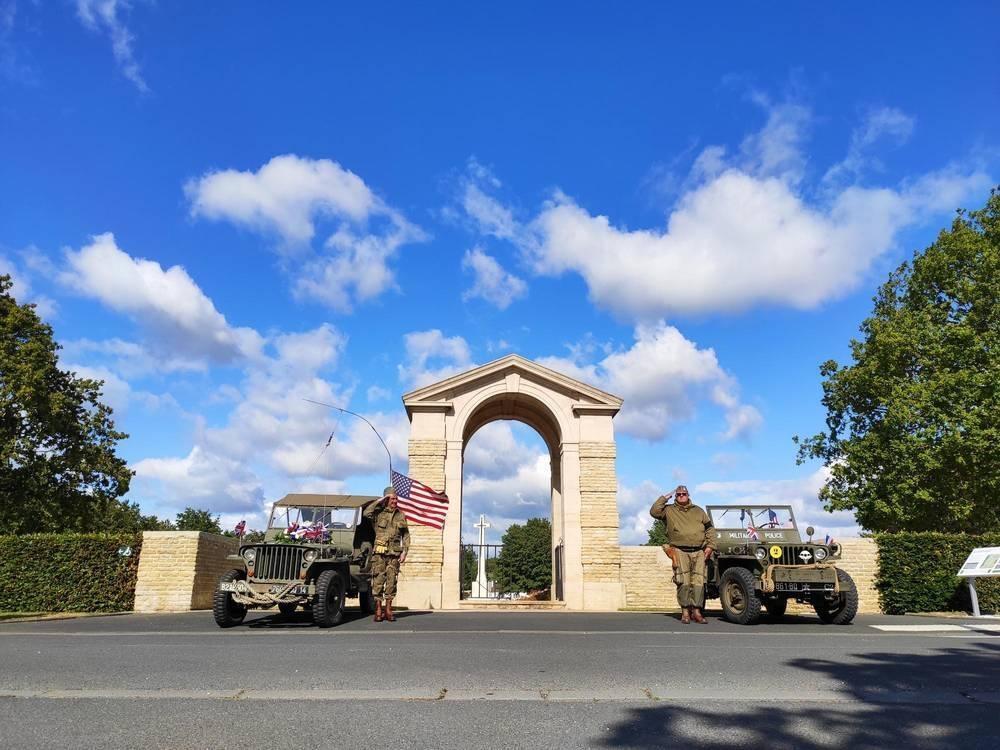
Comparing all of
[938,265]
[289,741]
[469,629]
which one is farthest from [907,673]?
[938,265]

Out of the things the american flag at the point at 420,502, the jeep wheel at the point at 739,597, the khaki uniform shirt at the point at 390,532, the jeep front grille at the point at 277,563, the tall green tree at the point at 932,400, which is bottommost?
the jeep wheel at the point at 739,597

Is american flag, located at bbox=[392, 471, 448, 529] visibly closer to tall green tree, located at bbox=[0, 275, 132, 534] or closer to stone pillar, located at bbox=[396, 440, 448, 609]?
stone pillar, located at bbox=[396, 440, 448, 609]

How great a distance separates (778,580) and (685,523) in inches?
70.4

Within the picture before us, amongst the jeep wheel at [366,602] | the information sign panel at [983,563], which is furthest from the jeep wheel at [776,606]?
the jeep wheel at [366,602]

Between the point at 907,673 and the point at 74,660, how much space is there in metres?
Answer: 7.71

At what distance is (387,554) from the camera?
12.4 m

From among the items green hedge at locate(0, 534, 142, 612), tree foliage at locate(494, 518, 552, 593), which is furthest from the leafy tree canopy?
green hedge at locate(0, 534, 142, 612)

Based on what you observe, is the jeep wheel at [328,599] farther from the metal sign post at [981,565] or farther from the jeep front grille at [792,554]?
the metal sign post at [981,565]

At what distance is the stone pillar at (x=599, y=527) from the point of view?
19.8m

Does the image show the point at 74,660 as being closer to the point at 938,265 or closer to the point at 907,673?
the point at 907,673

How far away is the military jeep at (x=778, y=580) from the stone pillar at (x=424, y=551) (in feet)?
29.2

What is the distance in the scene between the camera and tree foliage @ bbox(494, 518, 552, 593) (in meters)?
66.5

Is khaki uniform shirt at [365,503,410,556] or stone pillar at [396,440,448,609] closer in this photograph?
khaki uniform shirt at [365,503,410,556]

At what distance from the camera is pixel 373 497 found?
15789 millimetres
